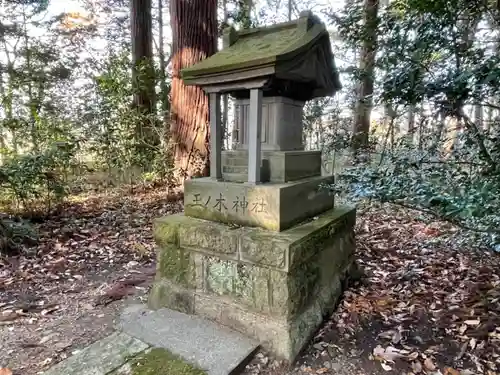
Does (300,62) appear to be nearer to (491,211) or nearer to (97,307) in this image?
(491,211)

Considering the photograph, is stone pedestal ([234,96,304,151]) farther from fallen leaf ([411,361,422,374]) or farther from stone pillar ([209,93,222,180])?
fallen leaf ([411,361,422,374])

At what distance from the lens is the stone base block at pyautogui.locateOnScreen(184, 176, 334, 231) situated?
2.07 metres

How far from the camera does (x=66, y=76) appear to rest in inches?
317

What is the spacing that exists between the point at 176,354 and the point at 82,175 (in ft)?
14.8

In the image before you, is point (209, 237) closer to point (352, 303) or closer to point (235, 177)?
point (235, 177)

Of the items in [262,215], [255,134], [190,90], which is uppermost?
[190,90]

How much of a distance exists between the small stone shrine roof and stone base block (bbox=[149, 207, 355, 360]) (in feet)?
3.06

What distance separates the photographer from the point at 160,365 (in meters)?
1.73

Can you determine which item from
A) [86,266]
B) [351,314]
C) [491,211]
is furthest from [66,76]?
[491,211]

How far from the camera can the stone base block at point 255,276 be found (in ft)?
6.42

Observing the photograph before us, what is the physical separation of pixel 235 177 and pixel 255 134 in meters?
0.43

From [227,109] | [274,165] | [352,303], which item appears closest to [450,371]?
[352,303]

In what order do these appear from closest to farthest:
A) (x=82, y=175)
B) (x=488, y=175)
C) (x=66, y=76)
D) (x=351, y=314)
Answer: (x=488, y=175) < (x=351, y=314) < (x=82, y=175) < (x=66, y=76)

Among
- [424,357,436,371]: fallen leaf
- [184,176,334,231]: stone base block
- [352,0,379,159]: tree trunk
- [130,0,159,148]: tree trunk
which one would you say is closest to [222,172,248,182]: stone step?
[184,176,334,231]: stone base block
